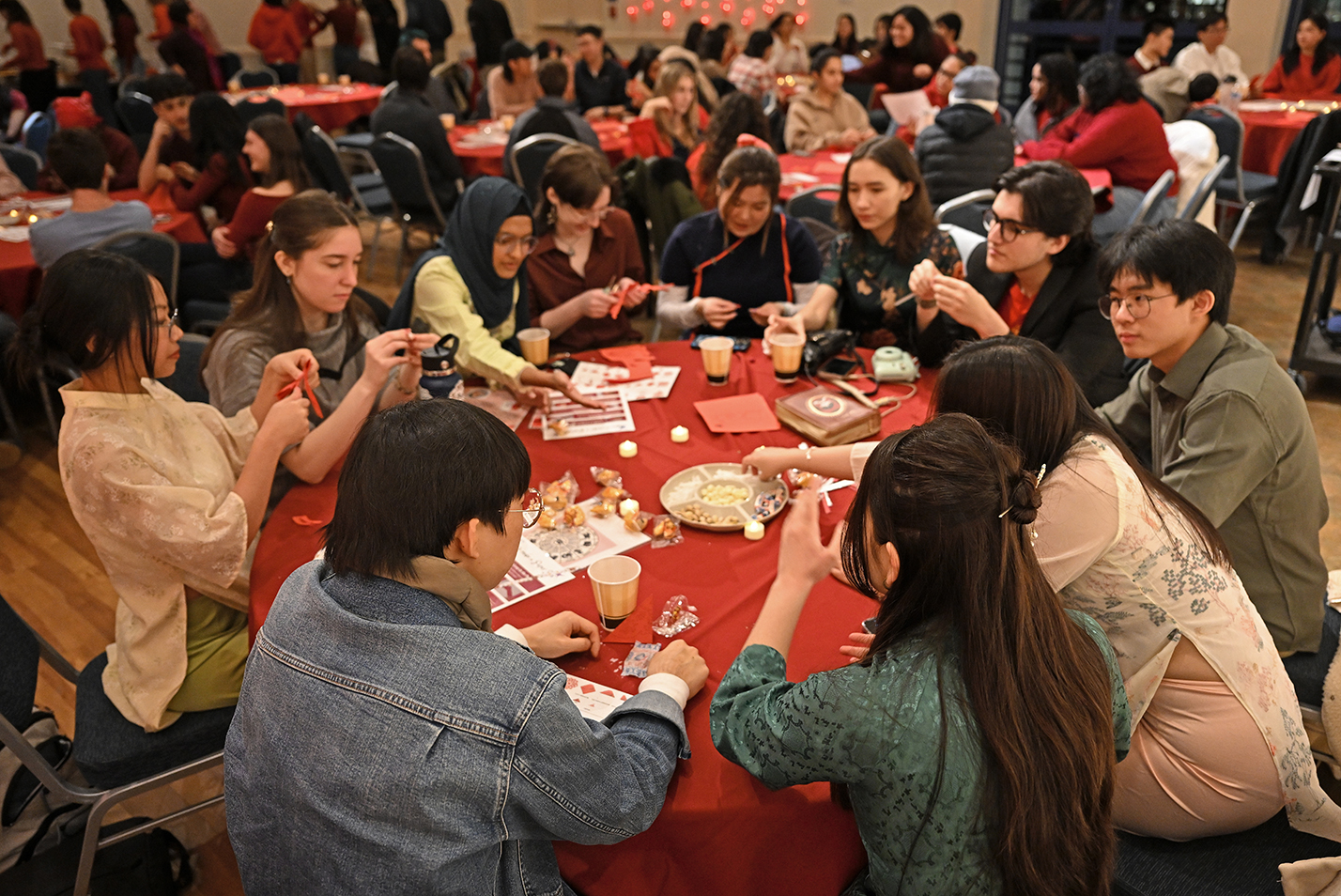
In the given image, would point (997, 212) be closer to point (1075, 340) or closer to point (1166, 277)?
point (1075, 340)

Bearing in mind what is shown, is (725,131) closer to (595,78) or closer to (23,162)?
(595,78)

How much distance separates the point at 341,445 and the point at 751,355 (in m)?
1.32

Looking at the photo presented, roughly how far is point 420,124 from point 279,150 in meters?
1.46

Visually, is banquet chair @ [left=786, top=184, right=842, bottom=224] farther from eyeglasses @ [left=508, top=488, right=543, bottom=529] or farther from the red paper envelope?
eyeglasses @ [left=508, top=488, right=543, bottom=529]

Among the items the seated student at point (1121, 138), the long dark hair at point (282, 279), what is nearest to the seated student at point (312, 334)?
the long dark hair at point (282, 279)

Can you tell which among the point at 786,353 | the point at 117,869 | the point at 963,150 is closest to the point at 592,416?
the point at 786,353

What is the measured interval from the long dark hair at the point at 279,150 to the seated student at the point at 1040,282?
330 centimetres

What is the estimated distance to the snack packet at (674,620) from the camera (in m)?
1.69

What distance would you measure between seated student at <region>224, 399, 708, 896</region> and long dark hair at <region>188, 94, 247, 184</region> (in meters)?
4.37

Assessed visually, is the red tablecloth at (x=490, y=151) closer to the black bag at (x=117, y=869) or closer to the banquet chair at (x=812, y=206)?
the banquet chair at (x=812, y=206)

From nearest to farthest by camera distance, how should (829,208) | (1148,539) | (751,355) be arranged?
(1148,539)
(751,355)
(829,208)

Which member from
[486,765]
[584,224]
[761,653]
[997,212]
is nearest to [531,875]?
[486,765]

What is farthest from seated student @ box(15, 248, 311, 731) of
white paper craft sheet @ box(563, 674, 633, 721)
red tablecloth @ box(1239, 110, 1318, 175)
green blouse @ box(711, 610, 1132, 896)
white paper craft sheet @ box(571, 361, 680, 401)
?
red tablecloth @ box(1239, 110, 1318, 175)

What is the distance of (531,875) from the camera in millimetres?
1285
